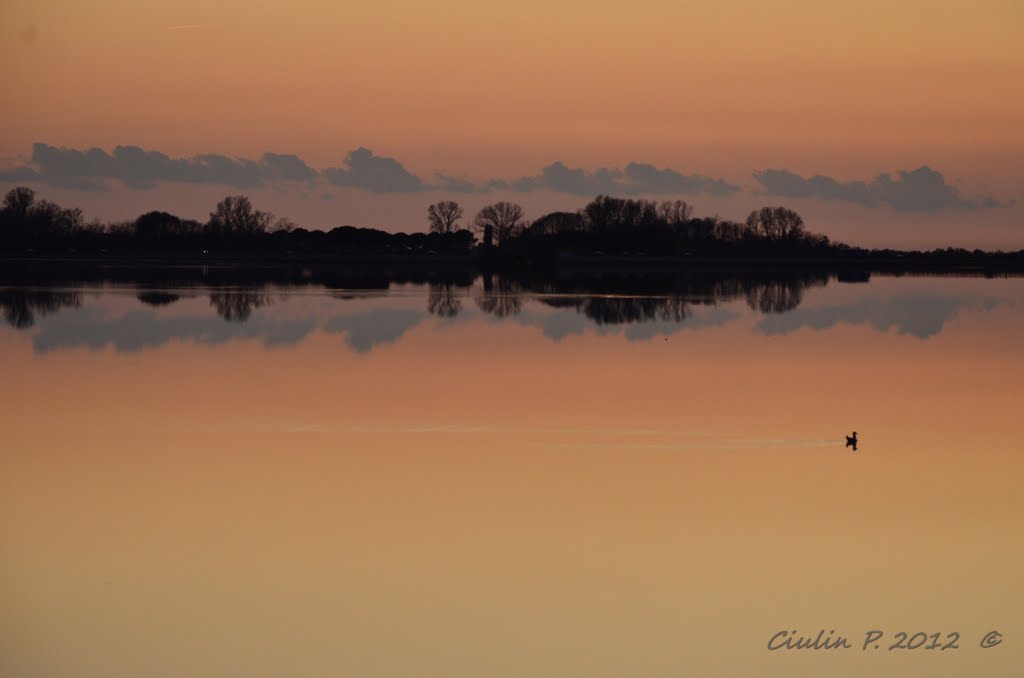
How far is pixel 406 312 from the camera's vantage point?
36.7 metres

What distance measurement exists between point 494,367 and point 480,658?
14197 mm

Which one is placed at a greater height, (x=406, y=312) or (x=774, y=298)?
(x=406, y=312)

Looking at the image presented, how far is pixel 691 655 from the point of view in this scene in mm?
8703

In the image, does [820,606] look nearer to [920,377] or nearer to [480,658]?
[480,658]

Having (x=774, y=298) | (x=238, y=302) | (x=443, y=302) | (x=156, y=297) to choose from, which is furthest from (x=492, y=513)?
(x=774, y=298)

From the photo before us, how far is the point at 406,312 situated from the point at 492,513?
25272 mm

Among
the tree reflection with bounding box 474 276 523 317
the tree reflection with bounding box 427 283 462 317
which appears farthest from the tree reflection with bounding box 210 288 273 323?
the tree reflection with bounding box 474 276 523 317

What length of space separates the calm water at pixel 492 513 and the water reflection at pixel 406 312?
14.3 feet

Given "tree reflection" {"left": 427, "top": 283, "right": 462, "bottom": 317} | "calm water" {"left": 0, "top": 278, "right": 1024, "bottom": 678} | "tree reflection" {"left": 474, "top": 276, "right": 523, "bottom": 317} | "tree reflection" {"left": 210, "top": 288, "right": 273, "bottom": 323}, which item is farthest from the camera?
"tree reflection" {"left": 474, "top": 276, "right": 523, "bottom": 317}

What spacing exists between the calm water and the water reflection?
435cm

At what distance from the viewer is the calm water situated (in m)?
8.88

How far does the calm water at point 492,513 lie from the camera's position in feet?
29.1

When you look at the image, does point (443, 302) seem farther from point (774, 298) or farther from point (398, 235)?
point (398, 235)

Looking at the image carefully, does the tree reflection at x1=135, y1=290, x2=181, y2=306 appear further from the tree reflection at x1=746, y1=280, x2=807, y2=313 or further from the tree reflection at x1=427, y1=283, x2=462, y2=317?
the tree reflection at x1=746, y1=280, x2=807, y2=313
